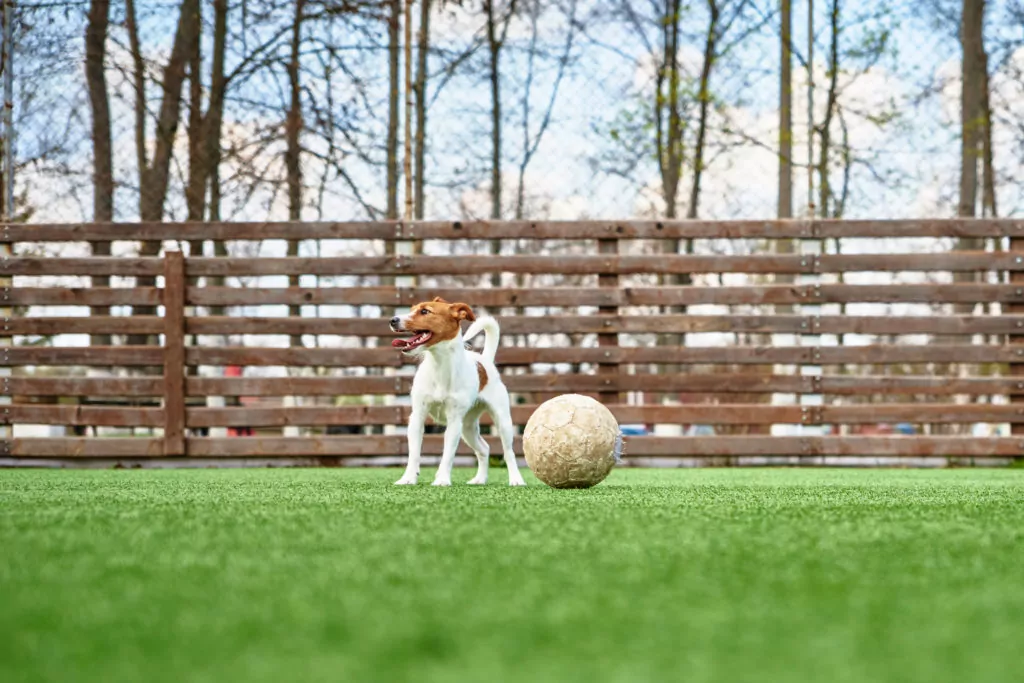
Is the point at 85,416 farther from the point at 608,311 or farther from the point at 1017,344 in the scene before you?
the point at 1017,344

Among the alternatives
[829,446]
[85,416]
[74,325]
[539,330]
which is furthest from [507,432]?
[74,325]

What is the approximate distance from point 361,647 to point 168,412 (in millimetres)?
6781

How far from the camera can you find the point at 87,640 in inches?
57.8

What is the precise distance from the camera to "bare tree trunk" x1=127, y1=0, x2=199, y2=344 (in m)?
8.90

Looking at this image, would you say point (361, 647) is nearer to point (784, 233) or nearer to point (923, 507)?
point (923, 507)

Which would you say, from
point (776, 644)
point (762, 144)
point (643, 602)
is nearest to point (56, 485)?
point (643, 602)

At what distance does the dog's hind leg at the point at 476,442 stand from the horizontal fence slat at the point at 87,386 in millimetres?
3490

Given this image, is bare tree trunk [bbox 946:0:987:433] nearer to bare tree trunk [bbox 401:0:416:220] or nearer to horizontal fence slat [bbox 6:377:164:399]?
bare tree trunk [bbox 401:0:416:220]

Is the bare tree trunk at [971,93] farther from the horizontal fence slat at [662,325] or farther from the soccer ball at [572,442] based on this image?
the soccer ball at [572,442]

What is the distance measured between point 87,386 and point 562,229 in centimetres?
342

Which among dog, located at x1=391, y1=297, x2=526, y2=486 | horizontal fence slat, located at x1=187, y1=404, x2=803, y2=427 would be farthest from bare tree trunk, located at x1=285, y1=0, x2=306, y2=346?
dog, located at x1=391, y1=297, x2=526, y2=486

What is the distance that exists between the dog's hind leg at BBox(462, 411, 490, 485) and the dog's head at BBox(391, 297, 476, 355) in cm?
50

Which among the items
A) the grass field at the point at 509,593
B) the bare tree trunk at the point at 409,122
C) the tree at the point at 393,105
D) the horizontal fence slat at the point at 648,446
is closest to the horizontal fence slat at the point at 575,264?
the bare tree trunk at the point at 409,122

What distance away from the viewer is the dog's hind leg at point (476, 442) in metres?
5.04
